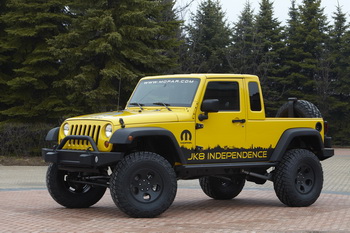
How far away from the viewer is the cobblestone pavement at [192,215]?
328 inches

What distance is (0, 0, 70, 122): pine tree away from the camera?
27281mm

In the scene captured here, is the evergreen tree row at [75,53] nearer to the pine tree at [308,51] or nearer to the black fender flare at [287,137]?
the black fender flare at [287,137]

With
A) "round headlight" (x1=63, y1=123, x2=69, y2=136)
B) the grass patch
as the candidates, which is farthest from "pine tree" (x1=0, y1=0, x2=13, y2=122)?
"round headlight" (x1=63, y1=123, x2=69, y2=136)

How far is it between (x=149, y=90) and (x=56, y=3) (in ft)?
59.8

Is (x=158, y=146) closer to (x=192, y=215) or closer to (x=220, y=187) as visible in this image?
(x=192, y=215)

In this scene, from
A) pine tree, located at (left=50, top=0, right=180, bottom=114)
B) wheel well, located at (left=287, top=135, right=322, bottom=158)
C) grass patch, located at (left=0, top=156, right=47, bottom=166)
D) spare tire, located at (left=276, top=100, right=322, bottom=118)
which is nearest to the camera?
wheel well, located at (left=287, top=135, right=322, bottom=158)

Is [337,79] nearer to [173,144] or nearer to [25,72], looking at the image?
[25,72]

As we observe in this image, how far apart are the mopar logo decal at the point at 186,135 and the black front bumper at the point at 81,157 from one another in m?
1.04

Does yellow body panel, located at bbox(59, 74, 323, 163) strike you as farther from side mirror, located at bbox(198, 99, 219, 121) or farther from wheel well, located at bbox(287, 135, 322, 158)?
wheel well, located at bbox(287, 135, 322, 158)

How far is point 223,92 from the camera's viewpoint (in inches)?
406

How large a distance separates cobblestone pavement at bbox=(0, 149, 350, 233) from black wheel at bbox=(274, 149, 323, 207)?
0.19 metres

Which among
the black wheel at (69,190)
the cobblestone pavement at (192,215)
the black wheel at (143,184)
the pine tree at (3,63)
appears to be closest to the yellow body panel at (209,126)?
the black wheel at (143,184)

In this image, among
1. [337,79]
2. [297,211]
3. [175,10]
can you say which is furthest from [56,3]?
[337,79]

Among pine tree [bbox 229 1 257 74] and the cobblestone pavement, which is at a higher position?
pine tree [bbox 229 1 257 74]
